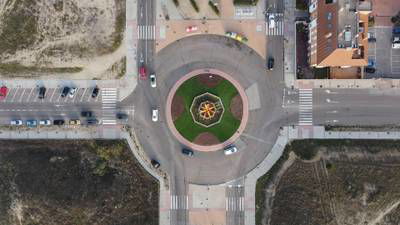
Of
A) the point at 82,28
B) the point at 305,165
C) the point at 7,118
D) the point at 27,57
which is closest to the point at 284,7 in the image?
the point at 305,165

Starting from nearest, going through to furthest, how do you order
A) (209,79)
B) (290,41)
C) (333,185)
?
(333,185)
(290,41)
(209,79)

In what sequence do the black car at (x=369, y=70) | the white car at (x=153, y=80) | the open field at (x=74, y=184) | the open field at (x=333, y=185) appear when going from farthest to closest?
the white car at (x=153, y=80)
the black car at (x=369, y=70)
the open field at (x=333, y=185)
the open field at (x=74, y=184)

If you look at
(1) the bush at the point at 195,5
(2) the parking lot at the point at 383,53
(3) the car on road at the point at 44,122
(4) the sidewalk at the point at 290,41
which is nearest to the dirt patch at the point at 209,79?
(1) the bush at the point at 195,5

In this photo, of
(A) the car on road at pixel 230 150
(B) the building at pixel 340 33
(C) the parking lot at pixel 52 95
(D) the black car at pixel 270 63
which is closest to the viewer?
(B) the building at pixel 340 33

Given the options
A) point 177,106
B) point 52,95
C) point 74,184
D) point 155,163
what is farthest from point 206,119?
point 52,95

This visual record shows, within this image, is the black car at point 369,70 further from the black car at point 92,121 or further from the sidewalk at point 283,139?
the black car at point 92,121

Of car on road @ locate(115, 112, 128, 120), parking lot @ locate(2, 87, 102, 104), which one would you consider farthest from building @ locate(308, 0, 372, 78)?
parking lot @ locate(2, 87, 102, 104)

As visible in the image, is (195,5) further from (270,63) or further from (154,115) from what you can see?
(154,115)

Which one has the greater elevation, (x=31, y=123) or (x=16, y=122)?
(x=16, y=122)
